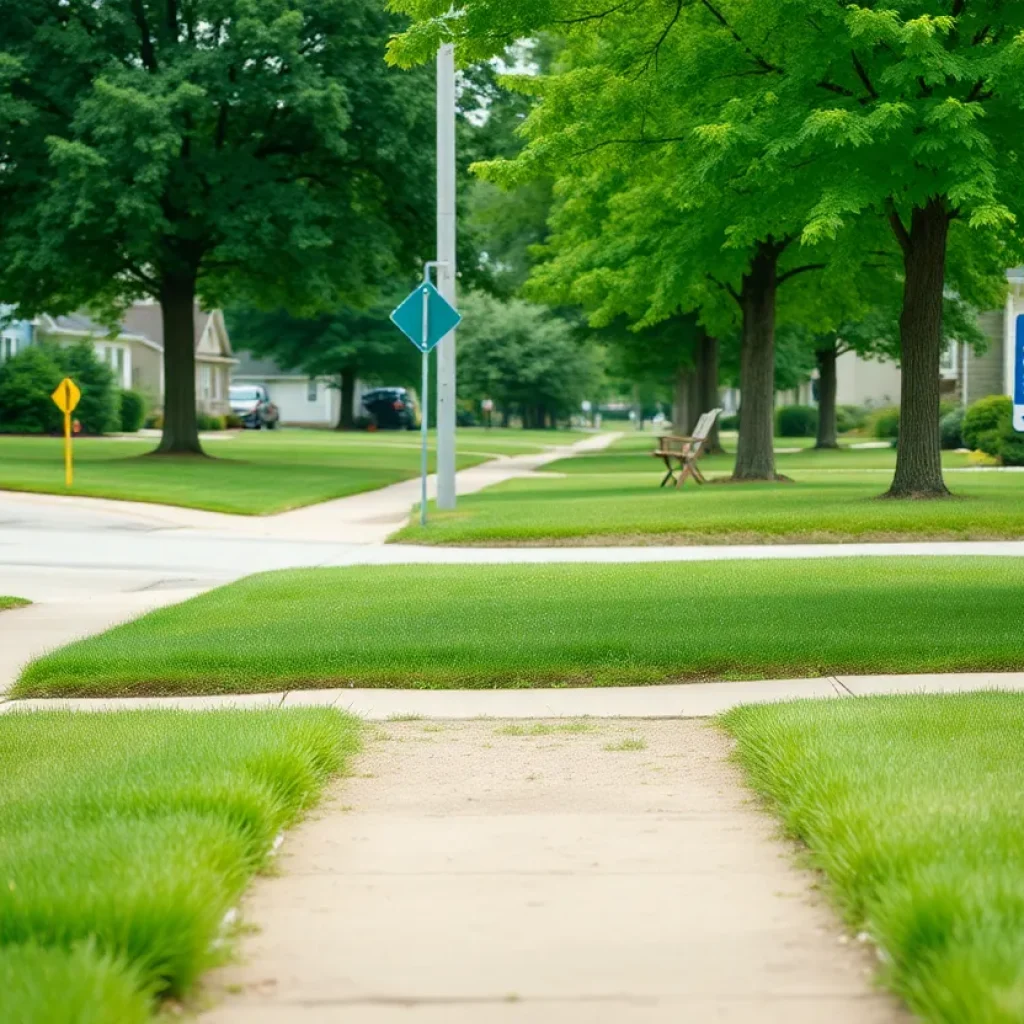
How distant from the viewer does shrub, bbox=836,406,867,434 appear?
242 ft

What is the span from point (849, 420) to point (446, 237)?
5302cm

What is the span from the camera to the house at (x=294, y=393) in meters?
101

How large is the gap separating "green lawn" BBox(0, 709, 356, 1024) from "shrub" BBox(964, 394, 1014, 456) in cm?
3454

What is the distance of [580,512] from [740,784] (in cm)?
1577

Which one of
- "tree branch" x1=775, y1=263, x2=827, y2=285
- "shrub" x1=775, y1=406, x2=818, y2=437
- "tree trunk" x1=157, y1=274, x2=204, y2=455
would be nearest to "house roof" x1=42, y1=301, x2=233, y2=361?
"shrub" x1=775, y1=406, x2=818, y2=437

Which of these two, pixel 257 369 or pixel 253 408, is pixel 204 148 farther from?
pixel 257 369

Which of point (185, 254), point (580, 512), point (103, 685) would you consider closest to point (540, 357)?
point (185, 254)

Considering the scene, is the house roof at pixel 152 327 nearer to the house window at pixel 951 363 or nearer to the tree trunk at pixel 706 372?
the house window at pixel 951 363

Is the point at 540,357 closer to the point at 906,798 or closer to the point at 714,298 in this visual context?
the point at 714,298

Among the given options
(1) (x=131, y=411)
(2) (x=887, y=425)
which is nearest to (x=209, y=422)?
(1) (x=131, y=411)

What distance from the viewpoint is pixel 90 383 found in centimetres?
6006

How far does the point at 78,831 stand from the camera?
218 inches

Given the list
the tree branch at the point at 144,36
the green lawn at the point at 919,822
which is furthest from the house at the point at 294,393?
the green lawn at the point at 919,822

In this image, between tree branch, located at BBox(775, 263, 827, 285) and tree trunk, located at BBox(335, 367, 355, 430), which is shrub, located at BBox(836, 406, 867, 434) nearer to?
tree trunk, located at BBox(335, 367, 355, 430)
